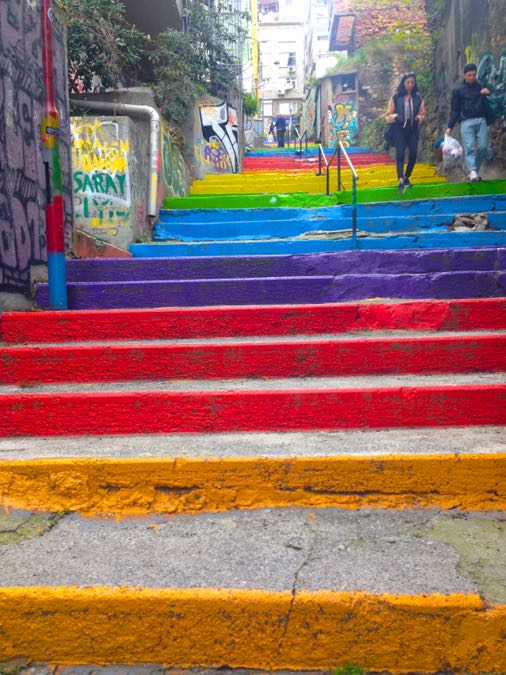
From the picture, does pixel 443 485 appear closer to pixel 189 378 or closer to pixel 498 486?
pixel 498 486

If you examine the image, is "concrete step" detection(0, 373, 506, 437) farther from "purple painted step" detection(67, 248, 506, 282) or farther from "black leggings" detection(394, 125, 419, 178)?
"black leggings" detection(394, 125, 419, 178)

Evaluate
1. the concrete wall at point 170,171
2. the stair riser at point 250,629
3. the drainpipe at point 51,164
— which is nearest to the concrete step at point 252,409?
the stair riser at point 250,629

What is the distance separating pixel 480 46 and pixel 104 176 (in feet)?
20.8

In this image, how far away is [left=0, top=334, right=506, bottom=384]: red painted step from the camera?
10.6 feet

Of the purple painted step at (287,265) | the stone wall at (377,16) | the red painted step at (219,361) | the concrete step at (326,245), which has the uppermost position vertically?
the stone wall at (377,16)

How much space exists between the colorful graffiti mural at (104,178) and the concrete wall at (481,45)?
544cm

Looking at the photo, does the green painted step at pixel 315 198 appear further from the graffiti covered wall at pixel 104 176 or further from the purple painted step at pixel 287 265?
the purple painted step at pixel 287 265

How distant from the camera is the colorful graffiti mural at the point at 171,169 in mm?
7664

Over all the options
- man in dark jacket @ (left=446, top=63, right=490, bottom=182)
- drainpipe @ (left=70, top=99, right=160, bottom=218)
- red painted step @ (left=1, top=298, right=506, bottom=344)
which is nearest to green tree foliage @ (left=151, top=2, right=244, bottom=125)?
drainpipe @ (left=70, top=99, right=160, bottom=218)

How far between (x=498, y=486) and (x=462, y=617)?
2.57 ft

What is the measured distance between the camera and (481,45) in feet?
27.2

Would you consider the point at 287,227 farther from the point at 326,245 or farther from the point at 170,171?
the point at 170,171

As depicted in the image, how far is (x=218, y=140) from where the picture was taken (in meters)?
13.1

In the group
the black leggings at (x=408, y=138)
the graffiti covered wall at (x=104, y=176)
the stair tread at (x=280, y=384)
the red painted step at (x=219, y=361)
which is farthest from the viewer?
the black leggings at (x=408, y=138)
